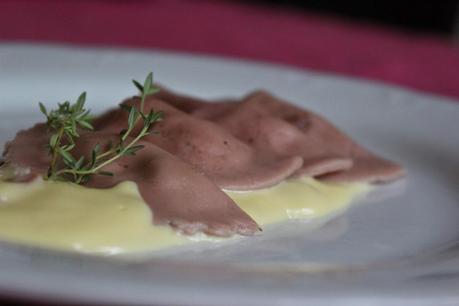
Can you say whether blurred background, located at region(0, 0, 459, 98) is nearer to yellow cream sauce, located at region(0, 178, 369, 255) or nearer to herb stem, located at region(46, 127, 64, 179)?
herb stem, located at region(46, 127, 64, 179)

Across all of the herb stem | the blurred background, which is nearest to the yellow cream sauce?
the herb stem

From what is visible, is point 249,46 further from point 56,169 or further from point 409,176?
point 56,169

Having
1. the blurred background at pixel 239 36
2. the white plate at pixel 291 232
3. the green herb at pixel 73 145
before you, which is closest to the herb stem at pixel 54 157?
the green herb at pixel 73 145

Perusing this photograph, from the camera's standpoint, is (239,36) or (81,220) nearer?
(81,220)

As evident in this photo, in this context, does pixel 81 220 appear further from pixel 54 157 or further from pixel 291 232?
pixel 291 232

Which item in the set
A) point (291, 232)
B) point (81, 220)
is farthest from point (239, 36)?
point (81, 220)

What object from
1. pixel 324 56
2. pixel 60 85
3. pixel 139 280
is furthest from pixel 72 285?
pixel 324 56

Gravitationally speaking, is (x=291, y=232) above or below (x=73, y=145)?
below
